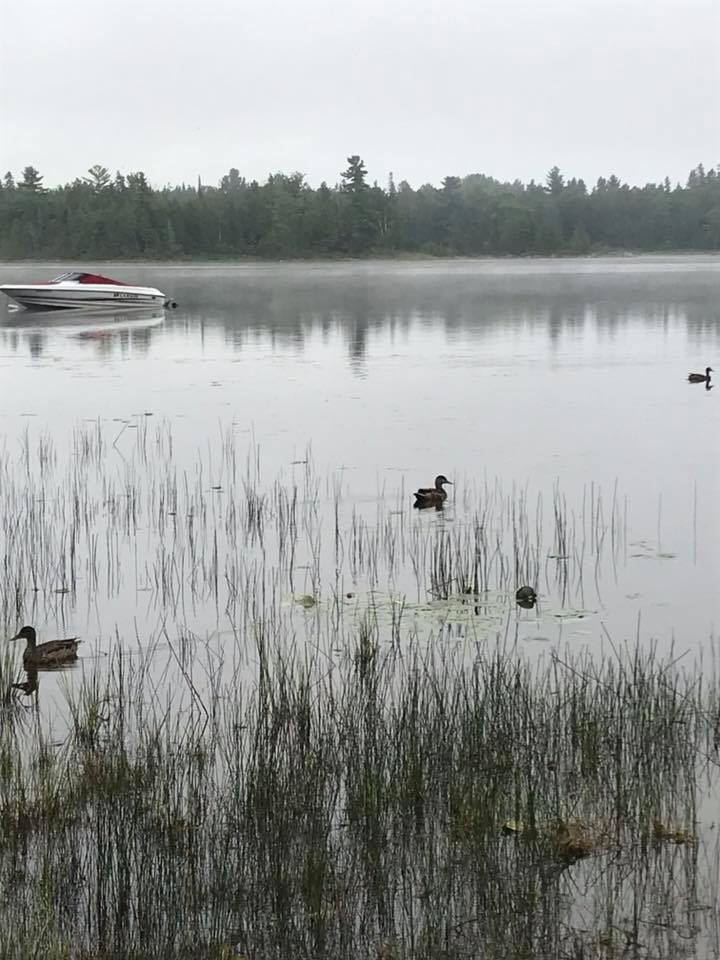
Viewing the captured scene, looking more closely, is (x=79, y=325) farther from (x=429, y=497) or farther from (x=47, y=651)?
(x=47, y=651)

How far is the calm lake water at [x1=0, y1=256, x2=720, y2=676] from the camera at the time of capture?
8.39m

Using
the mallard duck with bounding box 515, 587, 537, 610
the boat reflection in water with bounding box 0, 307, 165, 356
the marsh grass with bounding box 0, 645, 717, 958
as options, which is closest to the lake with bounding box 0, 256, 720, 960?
the marsh grass with bounding box 0, 645, 717, 958

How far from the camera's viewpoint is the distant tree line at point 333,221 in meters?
113

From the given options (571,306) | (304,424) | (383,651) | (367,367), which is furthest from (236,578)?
(571,306)

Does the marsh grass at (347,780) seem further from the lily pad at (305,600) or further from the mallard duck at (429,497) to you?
the mallard duck at (429,497)

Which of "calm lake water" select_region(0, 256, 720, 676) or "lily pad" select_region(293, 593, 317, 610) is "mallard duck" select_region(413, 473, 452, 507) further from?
"lily pad" select_region(293, 593, 317, 610)

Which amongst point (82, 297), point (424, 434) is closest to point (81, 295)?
point (82, 297)

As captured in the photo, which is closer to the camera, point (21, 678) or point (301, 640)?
point (21, 678)

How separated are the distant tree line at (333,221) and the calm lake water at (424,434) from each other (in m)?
77.8

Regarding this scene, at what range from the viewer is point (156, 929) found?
4266 mm

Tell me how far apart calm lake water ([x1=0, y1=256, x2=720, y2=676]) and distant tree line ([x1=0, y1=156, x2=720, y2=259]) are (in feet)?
255

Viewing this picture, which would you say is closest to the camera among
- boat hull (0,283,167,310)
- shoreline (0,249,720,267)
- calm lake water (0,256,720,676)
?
calm lake water (0,256,720,676)

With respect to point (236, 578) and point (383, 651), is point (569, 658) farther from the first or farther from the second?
point (236, 578)

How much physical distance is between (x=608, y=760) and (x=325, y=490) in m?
6.83
